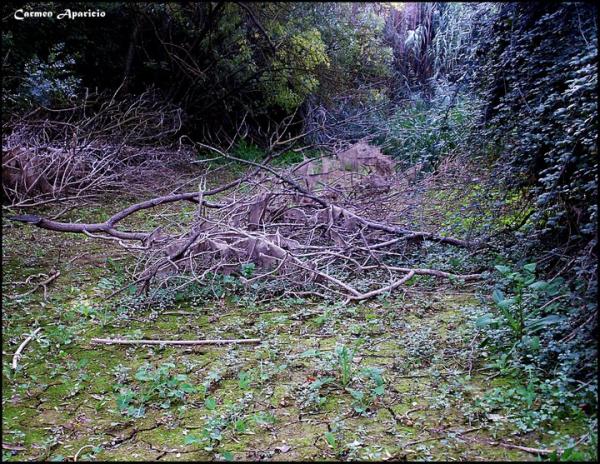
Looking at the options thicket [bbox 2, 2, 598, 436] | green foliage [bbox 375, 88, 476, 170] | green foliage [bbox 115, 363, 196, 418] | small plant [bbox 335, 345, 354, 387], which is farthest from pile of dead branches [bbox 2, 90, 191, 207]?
small plant [bbox 335, 345, 354, 387]

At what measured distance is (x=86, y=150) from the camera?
608 centimetres

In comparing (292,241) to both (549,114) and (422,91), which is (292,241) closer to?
(549,114)

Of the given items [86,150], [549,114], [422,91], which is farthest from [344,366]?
[422,91]

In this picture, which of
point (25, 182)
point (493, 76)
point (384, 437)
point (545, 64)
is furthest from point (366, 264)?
point (25, 182)

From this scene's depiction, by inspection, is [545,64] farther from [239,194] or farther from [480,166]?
[239,194]

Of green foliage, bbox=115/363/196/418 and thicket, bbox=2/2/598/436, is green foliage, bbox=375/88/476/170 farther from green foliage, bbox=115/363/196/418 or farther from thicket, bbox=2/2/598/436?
green foliage, bbox=115/363/196/418

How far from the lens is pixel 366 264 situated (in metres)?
4.30

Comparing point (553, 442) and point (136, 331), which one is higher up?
point (553, 442)

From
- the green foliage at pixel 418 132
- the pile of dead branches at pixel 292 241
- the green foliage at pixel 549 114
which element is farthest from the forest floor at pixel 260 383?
the green foliage at pixel 418 132

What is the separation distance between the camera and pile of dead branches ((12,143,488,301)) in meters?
3.86

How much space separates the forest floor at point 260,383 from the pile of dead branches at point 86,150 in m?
2.01

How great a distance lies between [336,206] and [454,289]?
1285 mm

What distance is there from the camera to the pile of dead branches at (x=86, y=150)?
5496 millimetres

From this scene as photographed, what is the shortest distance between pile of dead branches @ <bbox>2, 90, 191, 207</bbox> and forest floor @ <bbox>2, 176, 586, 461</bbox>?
2014 millimetres
